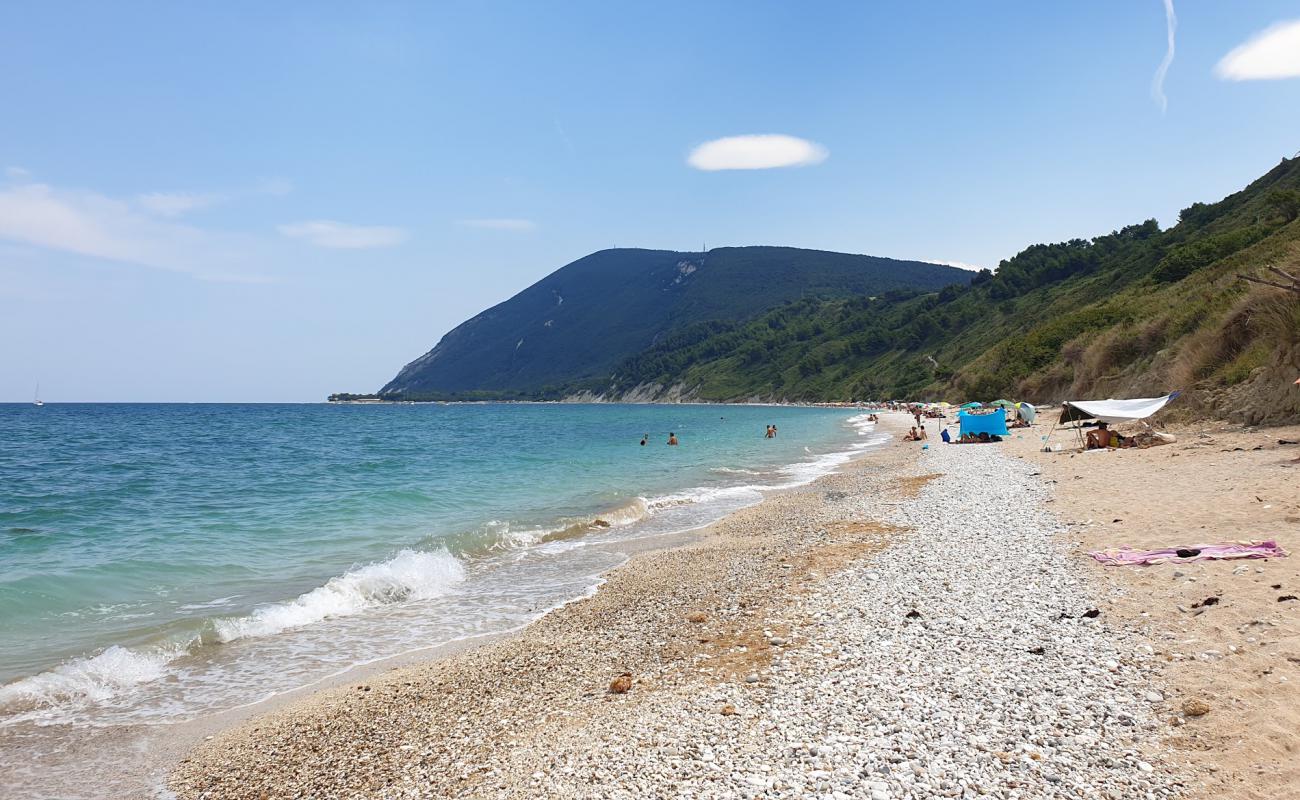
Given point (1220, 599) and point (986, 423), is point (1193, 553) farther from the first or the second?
point (986, 423)

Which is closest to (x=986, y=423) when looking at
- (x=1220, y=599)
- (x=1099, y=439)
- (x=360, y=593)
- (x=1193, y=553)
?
(x=1099, y=439)

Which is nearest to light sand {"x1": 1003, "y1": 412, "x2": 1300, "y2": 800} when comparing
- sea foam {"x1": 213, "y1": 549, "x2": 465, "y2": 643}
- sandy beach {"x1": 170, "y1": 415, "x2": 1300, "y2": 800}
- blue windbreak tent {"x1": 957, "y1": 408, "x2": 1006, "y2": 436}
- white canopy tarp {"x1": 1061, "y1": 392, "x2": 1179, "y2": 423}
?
sandy beach {"x1": 170, "y1": 415, "x2": 1300, "y2": 800}

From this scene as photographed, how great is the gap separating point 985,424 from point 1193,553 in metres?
31.0

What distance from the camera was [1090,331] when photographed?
50688 millimetres

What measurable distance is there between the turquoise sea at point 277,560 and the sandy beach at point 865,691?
200cm

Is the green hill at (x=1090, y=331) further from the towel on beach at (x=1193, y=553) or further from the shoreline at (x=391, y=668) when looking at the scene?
the shoreline at (x=391, y=668)

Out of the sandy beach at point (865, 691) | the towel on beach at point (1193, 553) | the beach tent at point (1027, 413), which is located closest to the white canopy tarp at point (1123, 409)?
the sandy beach at point (865, 691)

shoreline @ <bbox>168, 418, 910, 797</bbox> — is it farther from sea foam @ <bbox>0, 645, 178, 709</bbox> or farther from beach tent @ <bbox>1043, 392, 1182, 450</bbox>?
beach tent @ <bbox>1043, 392, 1182, 450</bbox>

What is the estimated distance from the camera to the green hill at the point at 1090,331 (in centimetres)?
2392

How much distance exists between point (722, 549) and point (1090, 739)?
9.36m

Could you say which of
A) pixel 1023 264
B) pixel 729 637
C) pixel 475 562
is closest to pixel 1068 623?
pixel 729 637

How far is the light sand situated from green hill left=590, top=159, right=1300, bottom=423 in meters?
8.47

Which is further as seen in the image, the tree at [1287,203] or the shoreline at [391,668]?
the tree at [1287,203]

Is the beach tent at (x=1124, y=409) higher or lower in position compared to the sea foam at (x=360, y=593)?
higher
